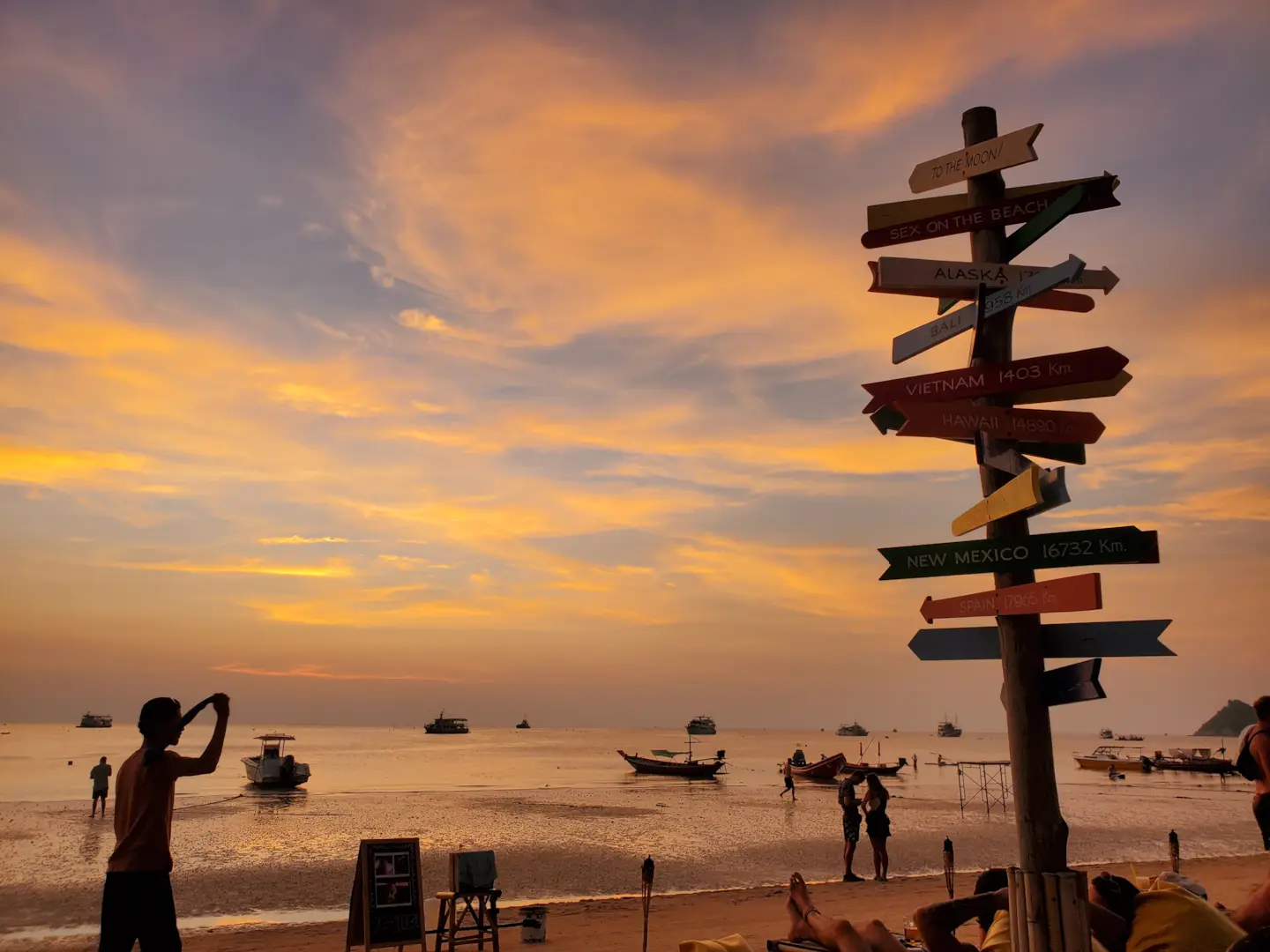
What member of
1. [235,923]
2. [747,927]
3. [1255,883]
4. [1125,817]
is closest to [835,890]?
[747,927]

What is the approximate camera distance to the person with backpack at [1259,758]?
19.6 ft

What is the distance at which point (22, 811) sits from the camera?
37.2 m

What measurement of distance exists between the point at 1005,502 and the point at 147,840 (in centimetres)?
523

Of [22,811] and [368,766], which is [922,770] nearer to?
[368,766]

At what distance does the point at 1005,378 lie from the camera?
5176 millimetres

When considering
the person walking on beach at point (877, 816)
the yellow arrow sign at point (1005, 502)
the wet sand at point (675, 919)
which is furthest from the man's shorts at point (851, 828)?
the yellow arrow sign at point (1005, 502)

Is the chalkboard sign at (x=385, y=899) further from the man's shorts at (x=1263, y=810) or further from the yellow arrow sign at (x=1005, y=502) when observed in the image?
the man's shorts at (x=1263, y=810)

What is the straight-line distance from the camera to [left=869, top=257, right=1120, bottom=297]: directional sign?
5312 millimetres

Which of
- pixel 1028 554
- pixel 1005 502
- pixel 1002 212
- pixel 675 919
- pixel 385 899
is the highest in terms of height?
pixel 1002 212

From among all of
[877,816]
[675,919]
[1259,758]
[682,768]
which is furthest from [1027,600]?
[682,768]

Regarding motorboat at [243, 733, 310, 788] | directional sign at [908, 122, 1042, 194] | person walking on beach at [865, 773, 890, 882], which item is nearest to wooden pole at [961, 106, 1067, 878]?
directional sign at [908, 122, 1042, 194]

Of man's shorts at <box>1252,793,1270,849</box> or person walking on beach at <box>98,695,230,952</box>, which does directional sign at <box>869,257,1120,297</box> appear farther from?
person walking on beach at <box>98,695,230,952</box>

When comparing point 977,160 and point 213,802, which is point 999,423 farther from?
point 213,802

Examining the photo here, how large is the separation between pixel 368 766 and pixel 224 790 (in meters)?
32.9
